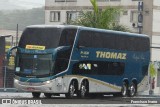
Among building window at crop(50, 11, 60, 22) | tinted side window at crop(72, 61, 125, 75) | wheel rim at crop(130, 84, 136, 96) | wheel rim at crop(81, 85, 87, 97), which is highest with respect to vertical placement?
building window at crop(50, 11, 60, 22)

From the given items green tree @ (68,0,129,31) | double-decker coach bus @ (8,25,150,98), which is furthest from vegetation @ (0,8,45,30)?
double-decker coach bus @ (8,25,150,98)

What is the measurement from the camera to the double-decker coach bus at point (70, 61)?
29.1 metres

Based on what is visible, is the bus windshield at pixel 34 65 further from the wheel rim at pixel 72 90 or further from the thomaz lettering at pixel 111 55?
the thomaz lettering at pixel 111 55

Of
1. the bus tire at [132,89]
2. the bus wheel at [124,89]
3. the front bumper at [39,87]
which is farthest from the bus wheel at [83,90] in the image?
the bus tire at [132,89]

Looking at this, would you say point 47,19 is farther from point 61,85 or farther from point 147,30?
point 61,85

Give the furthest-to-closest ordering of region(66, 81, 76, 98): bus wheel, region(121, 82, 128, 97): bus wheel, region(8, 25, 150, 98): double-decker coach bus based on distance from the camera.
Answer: region(121, 82, 128, 97): bus wheel < region(66, 81, 76, 98): bus wheel < region(8, 25, 150, 98): double-decker coach bus

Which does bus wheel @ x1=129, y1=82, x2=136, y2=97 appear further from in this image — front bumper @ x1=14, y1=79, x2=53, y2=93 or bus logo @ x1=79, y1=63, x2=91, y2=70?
front bumper @ x1=14, y1=79, x2=53, y2=93

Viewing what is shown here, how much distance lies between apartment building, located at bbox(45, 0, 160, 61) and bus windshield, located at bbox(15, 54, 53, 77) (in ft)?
122

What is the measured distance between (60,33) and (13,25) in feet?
465

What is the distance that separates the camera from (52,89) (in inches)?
1145

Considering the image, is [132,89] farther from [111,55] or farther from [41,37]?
[41,37]

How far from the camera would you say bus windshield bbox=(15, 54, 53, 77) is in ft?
95.1

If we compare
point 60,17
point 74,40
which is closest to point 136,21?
point 60,17

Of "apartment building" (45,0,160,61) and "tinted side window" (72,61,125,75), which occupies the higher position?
"apartment building" (45,0,160,61)
